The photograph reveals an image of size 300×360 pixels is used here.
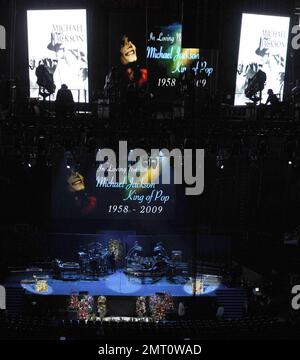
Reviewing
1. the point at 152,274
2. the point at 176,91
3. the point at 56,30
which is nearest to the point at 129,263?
the point at 152,274

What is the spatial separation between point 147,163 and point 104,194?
150cm

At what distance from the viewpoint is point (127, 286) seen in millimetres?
13938

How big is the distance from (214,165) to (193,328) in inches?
255

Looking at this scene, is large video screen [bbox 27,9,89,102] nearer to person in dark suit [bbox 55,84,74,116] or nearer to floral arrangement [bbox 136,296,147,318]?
person in dark suit [bbox 55,84,74,116]

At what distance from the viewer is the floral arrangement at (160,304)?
12852mm

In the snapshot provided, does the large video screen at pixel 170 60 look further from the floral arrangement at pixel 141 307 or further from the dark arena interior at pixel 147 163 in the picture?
the floral arrangement at pixel 141 307

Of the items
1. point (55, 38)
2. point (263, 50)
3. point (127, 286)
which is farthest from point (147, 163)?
point (263, 50)

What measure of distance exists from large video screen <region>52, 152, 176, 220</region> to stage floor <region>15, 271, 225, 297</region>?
75.9 inches

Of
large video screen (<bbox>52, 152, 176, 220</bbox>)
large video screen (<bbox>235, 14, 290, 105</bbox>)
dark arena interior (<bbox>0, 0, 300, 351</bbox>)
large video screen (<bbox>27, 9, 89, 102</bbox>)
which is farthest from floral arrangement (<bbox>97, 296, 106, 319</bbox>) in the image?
large video screen (<bbox>235, 14, 290, 105</bbox>)

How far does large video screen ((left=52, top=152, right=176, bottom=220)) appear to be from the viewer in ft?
51.3

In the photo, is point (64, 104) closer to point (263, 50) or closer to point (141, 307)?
point (141, 307)

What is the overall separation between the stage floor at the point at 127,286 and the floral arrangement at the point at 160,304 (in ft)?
0.93

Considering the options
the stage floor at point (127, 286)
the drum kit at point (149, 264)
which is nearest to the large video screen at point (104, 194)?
the drum kit at point (149, 264)

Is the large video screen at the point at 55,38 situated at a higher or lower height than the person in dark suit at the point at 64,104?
higher
